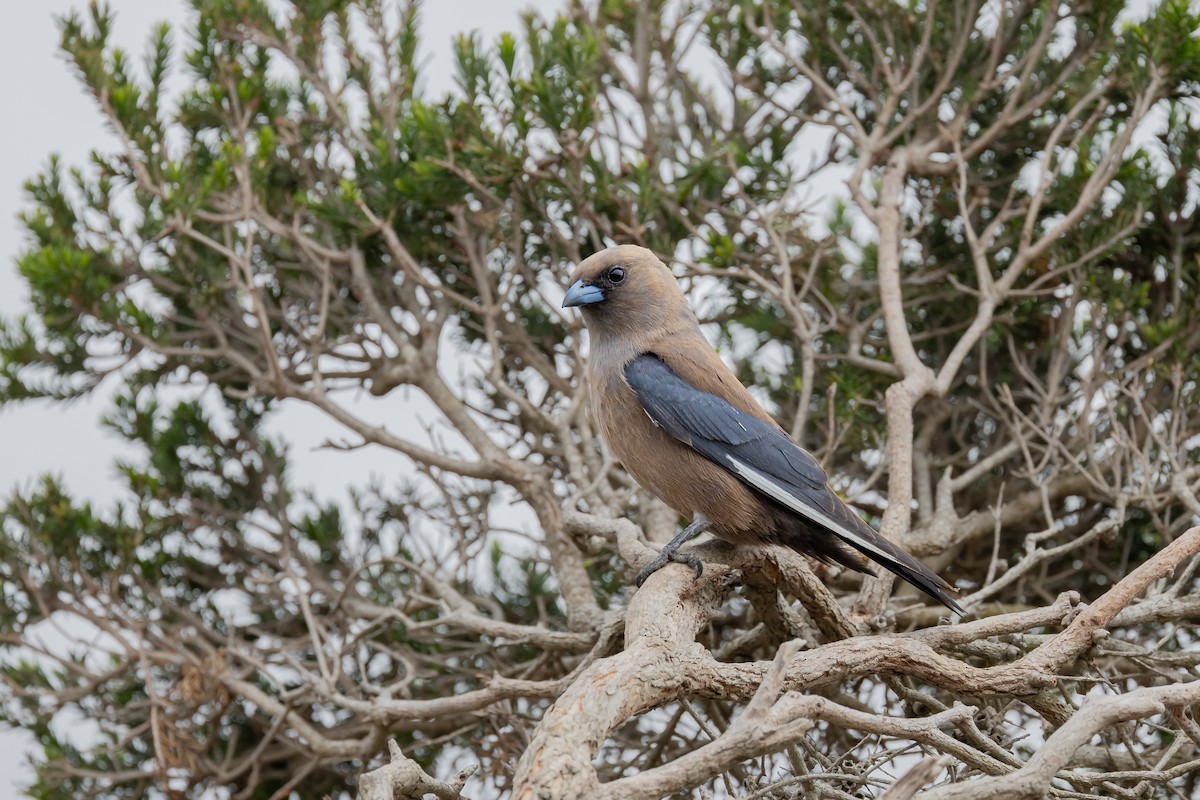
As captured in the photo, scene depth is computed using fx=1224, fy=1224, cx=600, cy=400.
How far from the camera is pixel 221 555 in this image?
4.76 meters

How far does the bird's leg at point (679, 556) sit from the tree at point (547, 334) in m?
0.22

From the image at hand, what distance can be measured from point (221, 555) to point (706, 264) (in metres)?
2.19

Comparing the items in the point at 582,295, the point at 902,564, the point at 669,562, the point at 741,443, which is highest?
the point at 582,295

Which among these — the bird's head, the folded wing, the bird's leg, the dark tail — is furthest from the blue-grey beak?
the dark tail

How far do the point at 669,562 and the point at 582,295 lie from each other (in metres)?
0.82

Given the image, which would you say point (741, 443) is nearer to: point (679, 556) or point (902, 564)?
point (679, 556)

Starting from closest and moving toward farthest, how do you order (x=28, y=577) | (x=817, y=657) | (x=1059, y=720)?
(x=817, y=657)
(x=1059, y=720)
(x=28, y=577)

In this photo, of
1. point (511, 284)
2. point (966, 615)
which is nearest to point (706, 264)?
point (511, 284)

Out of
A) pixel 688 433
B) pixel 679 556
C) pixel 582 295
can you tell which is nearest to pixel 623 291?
pixel 582 295

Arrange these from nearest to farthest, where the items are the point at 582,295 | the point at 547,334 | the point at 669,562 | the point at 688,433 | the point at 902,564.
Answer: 1. the point at 902,564
2. the point at 669,562
3. the point at 688,433
4. the point at 582,295
5. the point at 547,334

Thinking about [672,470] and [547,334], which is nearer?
[672,470]

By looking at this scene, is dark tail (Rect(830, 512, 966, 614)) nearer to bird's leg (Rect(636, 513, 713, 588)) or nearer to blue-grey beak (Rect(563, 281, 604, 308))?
bird's leg (Rect(636, 513, 713, 588))

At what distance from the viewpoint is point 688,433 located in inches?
127

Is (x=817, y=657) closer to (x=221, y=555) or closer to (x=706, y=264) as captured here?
(x=706, y=264)
